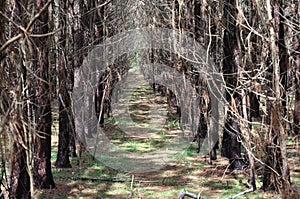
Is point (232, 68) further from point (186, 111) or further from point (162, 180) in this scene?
point (186, 111)

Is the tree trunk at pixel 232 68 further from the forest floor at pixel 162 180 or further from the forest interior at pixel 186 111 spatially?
the forest floor at pixel 162 180

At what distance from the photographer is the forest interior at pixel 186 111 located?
513cm

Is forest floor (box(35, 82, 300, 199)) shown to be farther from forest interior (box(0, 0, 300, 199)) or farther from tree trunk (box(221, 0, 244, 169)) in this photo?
tree trunk (box(221, 0, 244, 169))

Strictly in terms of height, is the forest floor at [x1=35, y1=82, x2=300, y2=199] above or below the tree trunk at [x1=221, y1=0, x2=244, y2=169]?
below

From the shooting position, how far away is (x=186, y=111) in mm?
16922

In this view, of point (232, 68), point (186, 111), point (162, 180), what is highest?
point (232, 68)

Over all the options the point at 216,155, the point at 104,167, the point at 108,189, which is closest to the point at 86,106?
the point at 104,167

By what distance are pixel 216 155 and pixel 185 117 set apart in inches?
207

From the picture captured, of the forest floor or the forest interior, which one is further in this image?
the forest floor

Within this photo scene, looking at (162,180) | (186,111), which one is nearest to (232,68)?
(162,180)

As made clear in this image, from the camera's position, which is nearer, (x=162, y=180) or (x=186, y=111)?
(x=162, y=180)

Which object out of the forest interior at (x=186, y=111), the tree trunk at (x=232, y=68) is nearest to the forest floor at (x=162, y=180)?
the forest interior at (x=186, y=111)

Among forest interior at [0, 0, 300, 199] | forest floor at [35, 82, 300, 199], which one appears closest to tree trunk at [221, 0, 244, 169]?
forest interior at [0, 0, 300, 199]

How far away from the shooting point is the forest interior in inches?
202
